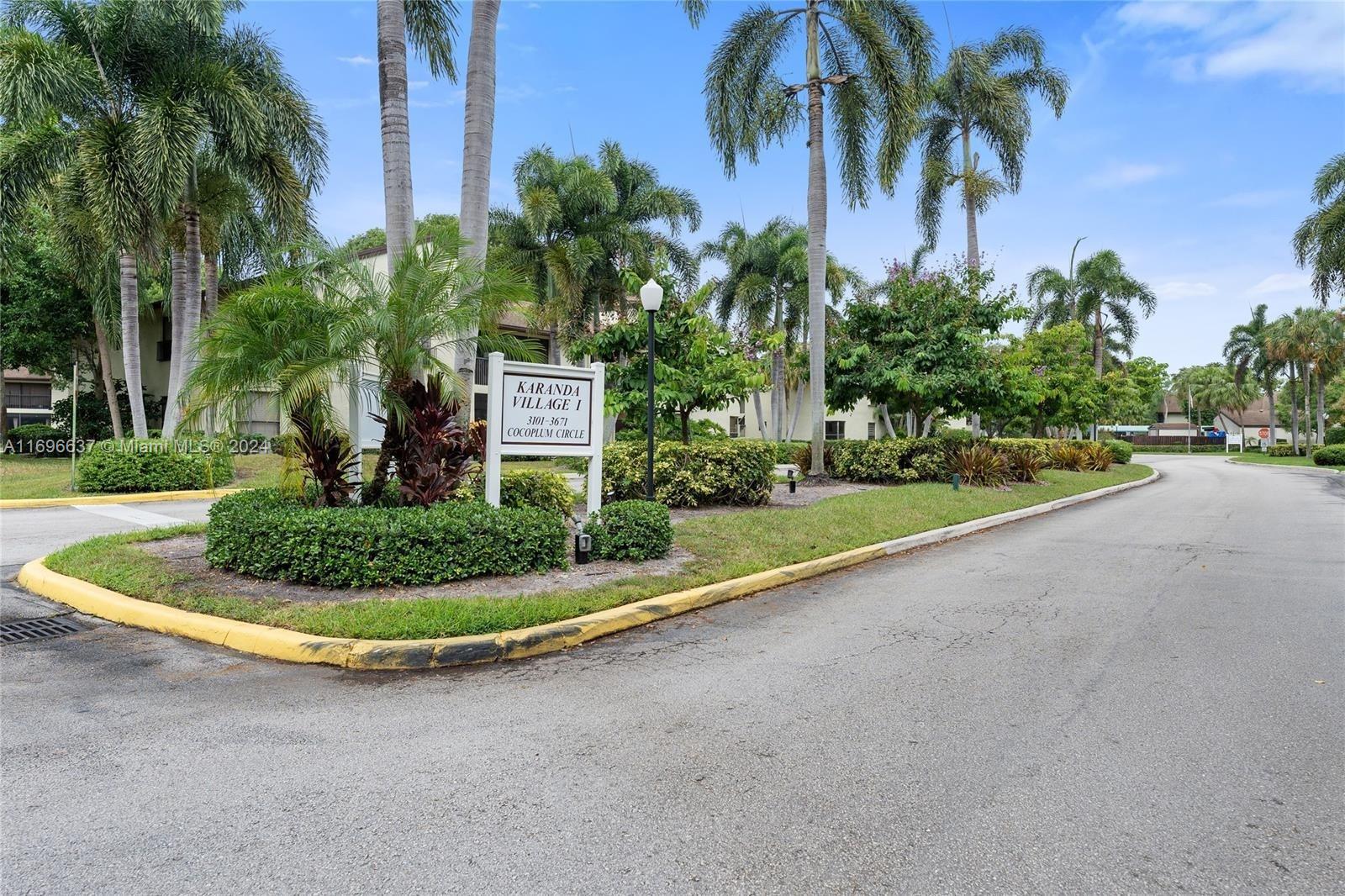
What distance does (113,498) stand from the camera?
15266 mm

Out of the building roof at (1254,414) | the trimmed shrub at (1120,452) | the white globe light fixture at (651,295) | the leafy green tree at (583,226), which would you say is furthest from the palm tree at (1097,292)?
the building roof at (1254,414)

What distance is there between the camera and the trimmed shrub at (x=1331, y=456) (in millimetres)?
38812

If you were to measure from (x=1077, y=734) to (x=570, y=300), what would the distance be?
26.3 meters

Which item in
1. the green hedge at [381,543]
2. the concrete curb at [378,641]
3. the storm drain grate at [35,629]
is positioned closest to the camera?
the concrete curb at [378,641]

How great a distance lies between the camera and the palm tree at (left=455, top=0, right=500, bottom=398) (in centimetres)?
962

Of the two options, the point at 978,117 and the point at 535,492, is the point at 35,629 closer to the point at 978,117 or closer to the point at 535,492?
the point at 535,492

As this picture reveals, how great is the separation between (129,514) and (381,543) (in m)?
9.21

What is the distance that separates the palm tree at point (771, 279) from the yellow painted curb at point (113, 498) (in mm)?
22530

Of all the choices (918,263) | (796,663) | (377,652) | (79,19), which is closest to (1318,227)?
(918,263)

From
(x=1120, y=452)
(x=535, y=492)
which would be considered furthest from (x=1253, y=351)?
(x=535, y=492)

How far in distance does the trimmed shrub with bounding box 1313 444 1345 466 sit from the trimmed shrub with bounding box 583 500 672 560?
44.6 metres

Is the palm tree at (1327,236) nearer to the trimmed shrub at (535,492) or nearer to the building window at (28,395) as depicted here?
the trimmed shrub at (535,492)

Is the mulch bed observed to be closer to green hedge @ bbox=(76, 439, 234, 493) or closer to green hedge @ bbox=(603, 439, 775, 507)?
green hedge @ bbox=(603, 439, 775, 507)

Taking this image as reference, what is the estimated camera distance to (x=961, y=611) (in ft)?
22.4
